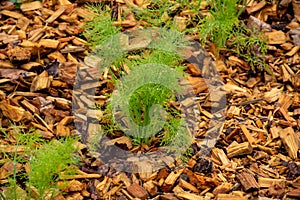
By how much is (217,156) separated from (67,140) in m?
0.71

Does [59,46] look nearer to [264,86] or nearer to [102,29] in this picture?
[102,29]

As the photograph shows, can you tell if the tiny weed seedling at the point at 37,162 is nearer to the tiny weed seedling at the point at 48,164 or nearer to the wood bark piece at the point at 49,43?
the tiny weed seedling at the point at 48,164

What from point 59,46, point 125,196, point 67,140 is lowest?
point 125,196

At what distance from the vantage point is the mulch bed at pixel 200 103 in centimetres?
251

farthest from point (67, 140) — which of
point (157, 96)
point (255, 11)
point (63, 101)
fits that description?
point (255, 11)

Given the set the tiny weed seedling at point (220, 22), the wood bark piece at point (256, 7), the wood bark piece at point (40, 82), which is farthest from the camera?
the wood bark piece at point (256, 7)

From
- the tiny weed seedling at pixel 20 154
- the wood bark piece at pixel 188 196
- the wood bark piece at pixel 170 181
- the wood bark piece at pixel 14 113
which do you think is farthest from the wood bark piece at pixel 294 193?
the wood bark piece at pixel 14 113

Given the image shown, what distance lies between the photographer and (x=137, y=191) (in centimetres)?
248

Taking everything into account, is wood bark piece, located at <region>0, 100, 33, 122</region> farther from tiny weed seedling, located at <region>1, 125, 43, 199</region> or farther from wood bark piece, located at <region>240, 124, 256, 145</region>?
wood bark piece, located at <region>240, 124, 256, 145</region>

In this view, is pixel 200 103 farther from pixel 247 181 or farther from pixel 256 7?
pixel 256 7

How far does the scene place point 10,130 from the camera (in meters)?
2.67

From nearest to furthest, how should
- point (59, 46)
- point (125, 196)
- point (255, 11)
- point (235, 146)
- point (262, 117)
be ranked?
point (125, 196)
point (235, 146)
point (262, 117)
point (59, 46)
point (255, 11)

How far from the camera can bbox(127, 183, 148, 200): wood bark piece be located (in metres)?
2.46

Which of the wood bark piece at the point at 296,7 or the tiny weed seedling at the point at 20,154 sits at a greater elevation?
the wood bark piece at the point at 296,7
